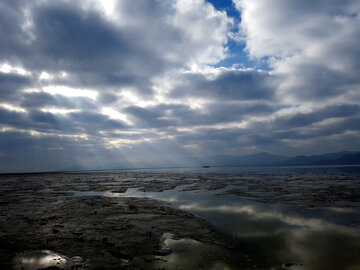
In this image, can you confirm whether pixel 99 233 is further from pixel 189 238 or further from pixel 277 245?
pixel 277 245

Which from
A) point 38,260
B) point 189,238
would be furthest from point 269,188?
point 38,260

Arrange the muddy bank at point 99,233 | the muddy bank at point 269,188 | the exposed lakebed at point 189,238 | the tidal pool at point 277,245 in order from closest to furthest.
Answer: the tidal pool at point 277,245, the exposed lakebed at point 189,238, the muddy bank at point 99,233, the muddy bank at point 269,188

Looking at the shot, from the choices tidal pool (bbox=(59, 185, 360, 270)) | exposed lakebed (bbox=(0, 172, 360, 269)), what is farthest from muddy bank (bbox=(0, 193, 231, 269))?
tidal pool (bbox=(59, 185, 360, 270))

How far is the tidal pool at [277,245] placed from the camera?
677 centimetres

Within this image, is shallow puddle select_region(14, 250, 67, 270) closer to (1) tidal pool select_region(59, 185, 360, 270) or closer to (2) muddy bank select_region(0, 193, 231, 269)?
(2) muddy bank select_region(0, 193, 231, 269)

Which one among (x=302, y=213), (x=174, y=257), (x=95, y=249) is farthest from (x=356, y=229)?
(x=95, y=249)

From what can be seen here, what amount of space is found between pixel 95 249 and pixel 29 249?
286cm

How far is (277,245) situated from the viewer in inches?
326

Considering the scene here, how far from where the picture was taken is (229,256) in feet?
24.4

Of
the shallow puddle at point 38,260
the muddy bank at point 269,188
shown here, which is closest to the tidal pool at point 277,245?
the shallow puddle at point 38,260

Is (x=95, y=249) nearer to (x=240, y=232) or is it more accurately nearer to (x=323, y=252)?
(x=240, y=232)

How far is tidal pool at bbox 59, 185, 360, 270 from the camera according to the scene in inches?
267

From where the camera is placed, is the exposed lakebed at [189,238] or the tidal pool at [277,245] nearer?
the tidal pool at [277,245]

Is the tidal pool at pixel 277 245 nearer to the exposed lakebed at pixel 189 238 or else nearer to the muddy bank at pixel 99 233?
the exposed lakebed at pixel 189 238
